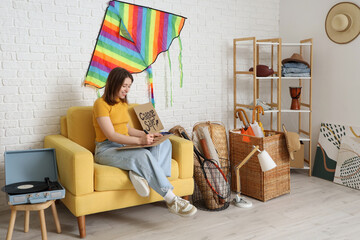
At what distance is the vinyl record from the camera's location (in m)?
2.39

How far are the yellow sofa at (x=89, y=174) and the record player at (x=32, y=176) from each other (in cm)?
8

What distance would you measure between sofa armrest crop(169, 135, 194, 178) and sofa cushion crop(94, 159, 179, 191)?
1.51 ft

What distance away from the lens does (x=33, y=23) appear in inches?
121

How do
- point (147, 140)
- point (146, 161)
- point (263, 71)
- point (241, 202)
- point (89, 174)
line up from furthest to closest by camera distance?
point (263, 71) → point (241, 202) → point (147, 140) → point (146, 161) → point (89, 174)

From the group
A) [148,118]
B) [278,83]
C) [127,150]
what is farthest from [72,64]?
[278,83]

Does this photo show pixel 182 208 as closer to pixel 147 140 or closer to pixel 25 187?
pixel 147 140

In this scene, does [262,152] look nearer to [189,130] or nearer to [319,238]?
[319,238]

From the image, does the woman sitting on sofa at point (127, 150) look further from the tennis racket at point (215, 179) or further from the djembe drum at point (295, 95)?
the djembe drum at point (295, 95)

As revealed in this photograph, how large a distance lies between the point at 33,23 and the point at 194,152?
1738 mm

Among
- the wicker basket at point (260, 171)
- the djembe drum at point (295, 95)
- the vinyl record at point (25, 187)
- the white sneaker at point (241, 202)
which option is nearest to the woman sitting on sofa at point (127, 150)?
the vinyl record at point (25, 187)

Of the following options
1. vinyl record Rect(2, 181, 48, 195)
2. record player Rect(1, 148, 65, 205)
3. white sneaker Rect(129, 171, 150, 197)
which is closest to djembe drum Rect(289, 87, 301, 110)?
white sneaker Rect(129, 171, 150, 197)

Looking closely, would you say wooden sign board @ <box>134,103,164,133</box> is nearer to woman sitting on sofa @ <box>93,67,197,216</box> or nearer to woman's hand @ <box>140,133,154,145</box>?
woman sitting on sofa @ <box>93,67,197,216</box>

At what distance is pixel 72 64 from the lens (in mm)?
3289

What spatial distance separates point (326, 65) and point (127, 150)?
2414 millimetres
